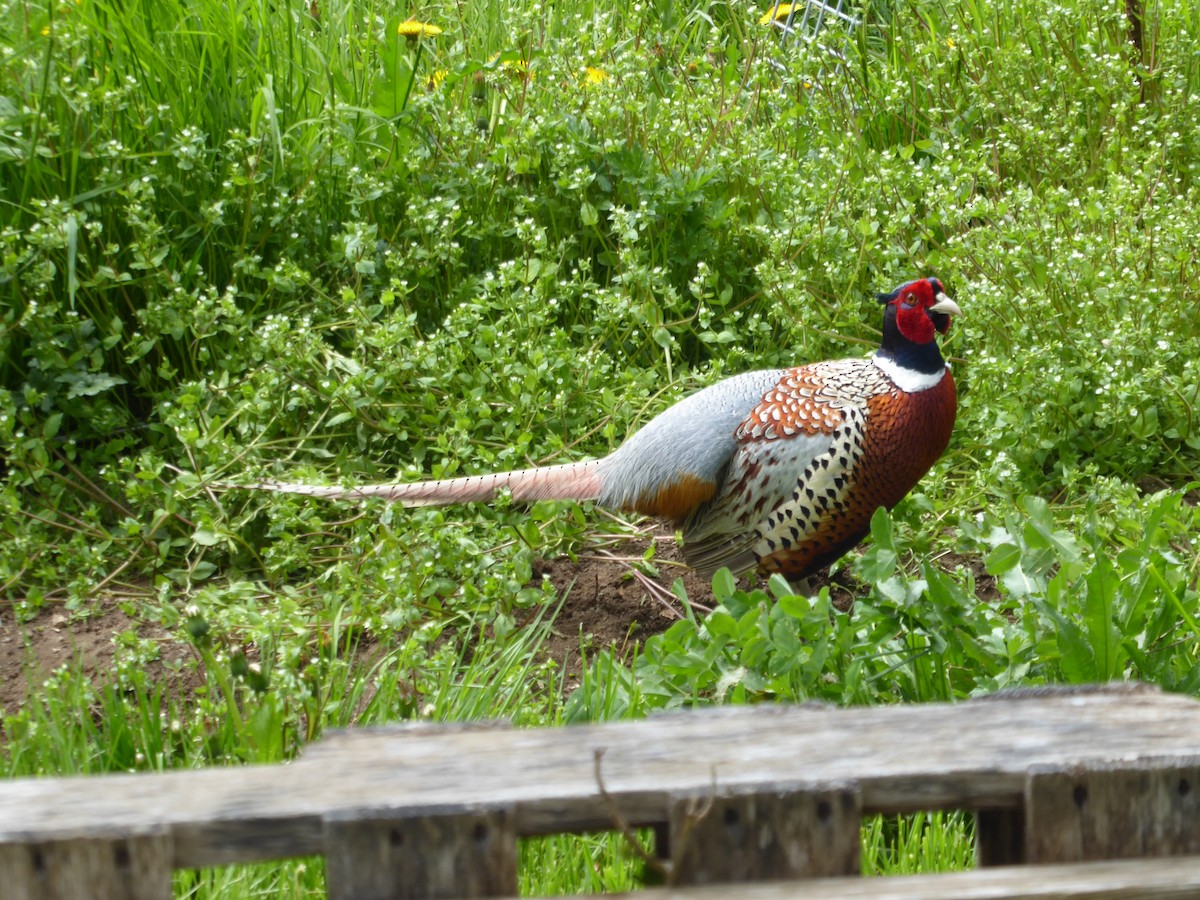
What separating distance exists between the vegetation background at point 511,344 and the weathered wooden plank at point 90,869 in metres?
0.96

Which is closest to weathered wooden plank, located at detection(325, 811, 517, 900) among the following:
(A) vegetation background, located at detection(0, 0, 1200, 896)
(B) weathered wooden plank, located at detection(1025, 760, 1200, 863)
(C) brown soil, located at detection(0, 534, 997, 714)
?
(B) weathered wooden plank, located at detection(1025, 760, 1200, 863)

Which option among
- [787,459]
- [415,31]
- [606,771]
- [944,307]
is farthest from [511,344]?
[606,771]

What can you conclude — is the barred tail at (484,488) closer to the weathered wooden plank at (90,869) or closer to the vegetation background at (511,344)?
the vegetation background at (511,344)

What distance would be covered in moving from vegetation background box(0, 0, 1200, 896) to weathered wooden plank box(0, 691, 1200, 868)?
2.81 feet

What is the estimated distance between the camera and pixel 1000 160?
517 centimetres

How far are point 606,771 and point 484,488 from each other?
2.16 metres

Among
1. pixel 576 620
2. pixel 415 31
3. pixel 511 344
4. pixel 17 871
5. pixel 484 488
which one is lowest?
pixel 576 620

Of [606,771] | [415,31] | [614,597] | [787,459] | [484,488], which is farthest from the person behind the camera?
[415,31]

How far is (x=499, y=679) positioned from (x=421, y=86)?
306cm

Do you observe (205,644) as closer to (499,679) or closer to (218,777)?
(499,679)

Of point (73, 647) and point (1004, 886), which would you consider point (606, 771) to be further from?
point (73, 647)

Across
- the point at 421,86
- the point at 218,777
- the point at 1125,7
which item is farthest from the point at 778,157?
the point at 218,777

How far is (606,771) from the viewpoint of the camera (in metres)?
1.24

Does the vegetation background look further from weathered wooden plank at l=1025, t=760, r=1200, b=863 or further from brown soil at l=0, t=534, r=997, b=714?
weathered wooden plank at l=1025, t=760, r=1200, b=863
